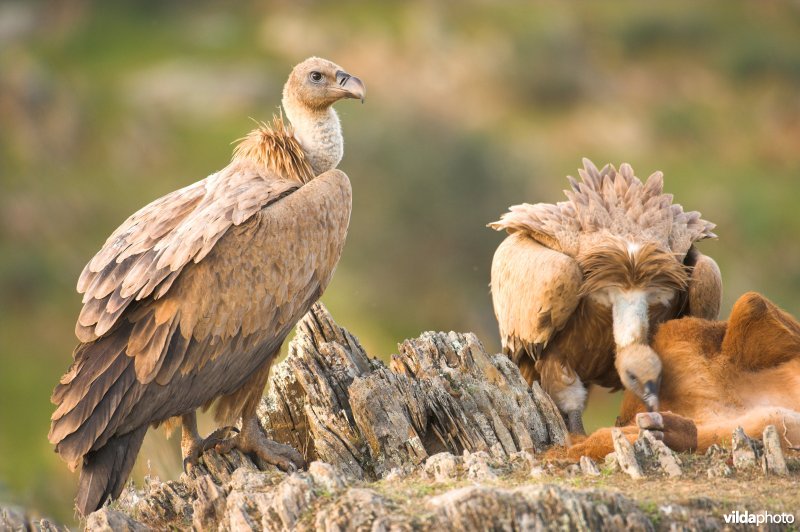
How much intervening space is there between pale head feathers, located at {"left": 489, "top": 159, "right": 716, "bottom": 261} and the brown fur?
939 mm

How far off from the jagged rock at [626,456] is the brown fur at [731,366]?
1152mm

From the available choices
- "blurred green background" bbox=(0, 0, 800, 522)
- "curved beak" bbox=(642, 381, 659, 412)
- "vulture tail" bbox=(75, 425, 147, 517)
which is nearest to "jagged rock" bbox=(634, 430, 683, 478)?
"curved beak" bbox=(642, 381, 659, 412)

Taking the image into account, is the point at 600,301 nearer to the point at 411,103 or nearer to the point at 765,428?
the point at 765,428

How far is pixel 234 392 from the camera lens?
7984 mm

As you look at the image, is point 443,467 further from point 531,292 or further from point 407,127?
point 407,127

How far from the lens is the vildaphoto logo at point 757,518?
5477mm

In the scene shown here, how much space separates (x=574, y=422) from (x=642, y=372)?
0.94 meters

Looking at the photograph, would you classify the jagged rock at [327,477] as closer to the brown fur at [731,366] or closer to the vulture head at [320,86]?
the brown fur at [731,366]

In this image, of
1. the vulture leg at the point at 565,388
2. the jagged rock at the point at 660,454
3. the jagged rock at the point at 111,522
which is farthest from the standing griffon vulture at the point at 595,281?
the jagged rock at the point at 111,522

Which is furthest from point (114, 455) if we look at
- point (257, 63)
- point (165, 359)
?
point (257, 63)

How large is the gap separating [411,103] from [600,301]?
121 feet

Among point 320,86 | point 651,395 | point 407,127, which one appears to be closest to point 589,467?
point 651,395

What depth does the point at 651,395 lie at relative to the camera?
792cm

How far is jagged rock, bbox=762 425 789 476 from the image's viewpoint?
20.5 feet
